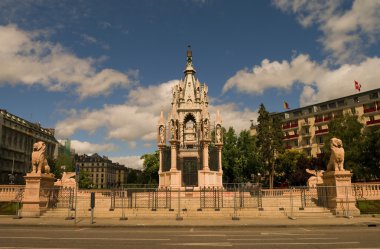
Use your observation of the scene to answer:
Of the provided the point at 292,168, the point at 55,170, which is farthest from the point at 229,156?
the point at 55,170

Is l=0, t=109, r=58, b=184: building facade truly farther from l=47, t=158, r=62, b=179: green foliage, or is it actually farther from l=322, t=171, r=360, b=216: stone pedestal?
l=322, t=171, r=360, b=216: stone pedestal

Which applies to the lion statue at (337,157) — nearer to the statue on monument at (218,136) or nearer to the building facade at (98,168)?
the statue on monument at (218,136)

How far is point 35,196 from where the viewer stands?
24.5 metres

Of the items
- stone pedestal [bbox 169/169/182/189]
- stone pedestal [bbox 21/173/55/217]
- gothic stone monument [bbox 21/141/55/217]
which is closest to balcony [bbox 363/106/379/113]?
stone pedestal [bbox 169/169/182/189]

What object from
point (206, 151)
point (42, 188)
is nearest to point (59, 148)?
point (206, 151)

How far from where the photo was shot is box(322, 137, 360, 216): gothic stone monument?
933 inches

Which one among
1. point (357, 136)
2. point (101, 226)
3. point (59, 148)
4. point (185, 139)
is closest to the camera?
point (101, 226)

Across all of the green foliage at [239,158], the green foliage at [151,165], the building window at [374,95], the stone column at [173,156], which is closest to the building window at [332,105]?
the building window at [374,95]

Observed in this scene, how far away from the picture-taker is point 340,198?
78.2 feet

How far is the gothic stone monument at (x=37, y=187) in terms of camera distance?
2417cm

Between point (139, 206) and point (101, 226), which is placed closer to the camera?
point (101, 226)

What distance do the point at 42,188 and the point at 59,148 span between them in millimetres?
102710

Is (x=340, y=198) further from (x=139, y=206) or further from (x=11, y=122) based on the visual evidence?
(x=11, y=122)

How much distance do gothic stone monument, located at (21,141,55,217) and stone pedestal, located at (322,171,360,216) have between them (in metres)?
20.4
